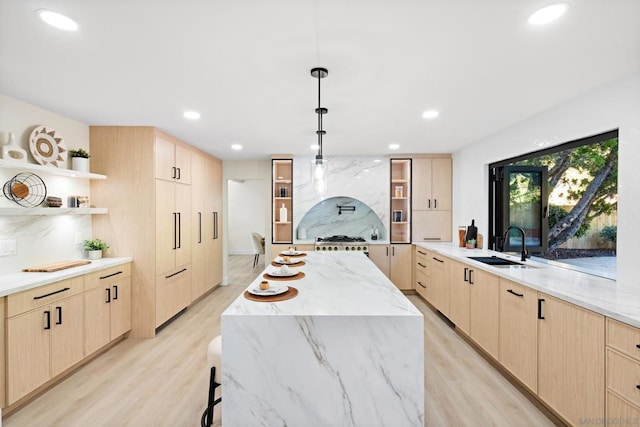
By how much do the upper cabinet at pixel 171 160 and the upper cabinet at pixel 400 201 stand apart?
323 centimetres

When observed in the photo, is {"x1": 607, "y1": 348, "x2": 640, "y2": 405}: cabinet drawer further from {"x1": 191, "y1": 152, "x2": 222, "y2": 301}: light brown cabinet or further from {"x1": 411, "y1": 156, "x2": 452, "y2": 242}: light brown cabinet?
{"x1": 191, "y1": 152, "x2": 222, "y2": 301}: light brown cabinet

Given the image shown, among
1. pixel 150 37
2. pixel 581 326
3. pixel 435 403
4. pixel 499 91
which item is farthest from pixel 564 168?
pixel 150 37

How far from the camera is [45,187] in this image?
2.79 meters

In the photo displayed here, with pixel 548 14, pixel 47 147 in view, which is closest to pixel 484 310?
pixel 548 14

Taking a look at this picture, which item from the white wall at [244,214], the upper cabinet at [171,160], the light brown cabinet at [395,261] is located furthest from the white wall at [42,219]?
the white wall at [244,214]

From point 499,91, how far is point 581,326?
1.76 m

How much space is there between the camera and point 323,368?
156cm

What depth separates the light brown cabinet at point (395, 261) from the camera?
16.3 feet

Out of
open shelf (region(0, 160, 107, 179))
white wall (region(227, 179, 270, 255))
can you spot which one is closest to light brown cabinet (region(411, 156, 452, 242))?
open shelf (region(0, 160, 107, 179))

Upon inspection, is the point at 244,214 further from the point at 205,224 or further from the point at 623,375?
the point at 623,375

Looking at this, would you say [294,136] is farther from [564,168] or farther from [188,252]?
[564,168]

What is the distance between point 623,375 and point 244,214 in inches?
354

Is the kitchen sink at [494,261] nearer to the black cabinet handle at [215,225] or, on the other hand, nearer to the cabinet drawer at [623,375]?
the cabinet drawer at [623,375]

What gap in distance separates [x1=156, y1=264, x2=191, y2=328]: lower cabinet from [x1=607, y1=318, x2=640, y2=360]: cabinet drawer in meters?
3.89
